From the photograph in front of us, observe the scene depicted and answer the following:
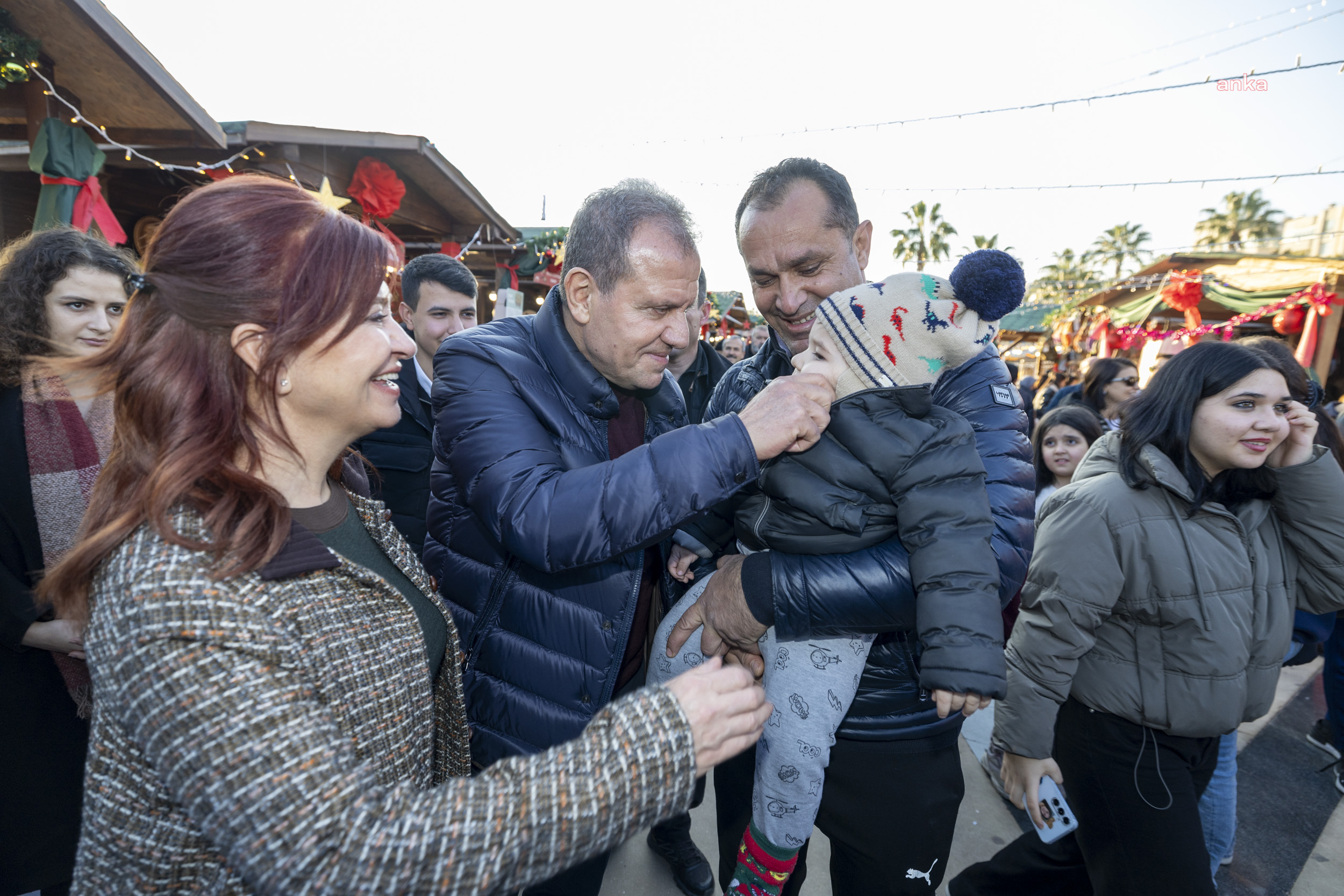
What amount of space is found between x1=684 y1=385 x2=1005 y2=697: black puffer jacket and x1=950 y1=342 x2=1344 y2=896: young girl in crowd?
0.93 meters

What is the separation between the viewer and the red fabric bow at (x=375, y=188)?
21.2ft

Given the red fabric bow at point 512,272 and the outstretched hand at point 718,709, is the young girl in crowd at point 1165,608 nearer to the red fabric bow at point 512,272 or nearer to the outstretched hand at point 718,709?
the outstretched hand at point 718,709

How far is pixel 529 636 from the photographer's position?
1669mm

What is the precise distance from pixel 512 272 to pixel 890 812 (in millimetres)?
9342

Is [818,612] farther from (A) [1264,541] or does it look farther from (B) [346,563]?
(A) [1264,541]

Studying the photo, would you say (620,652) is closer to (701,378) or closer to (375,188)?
(701,378)

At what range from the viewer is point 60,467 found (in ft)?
6.52

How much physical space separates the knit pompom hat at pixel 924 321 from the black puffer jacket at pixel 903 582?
6.7 inches

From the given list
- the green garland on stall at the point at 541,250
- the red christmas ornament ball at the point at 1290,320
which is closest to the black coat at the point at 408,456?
the green garland on stall at the point at 541,250

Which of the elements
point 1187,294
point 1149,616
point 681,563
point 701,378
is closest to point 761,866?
point 681,563

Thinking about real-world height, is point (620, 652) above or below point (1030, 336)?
above

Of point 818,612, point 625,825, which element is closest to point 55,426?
point 625,825

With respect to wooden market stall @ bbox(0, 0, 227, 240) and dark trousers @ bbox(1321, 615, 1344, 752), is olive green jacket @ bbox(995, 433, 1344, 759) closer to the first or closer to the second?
dark trousers @ bbox(1321, 615, 1344, 752)

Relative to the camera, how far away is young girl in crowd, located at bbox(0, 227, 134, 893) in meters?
1.88
